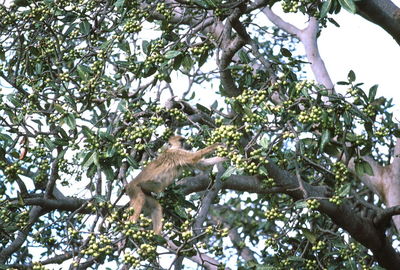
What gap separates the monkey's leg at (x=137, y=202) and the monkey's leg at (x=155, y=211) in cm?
8

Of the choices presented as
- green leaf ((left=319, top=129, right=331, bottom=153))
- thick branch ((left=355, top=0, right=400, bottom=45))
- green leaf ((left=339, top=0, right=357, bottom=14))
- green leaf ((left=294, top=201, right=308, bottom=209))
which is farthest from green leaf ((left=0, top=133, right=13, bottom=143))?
thick branch ((left=355, top=0, right=400, bottom=45))

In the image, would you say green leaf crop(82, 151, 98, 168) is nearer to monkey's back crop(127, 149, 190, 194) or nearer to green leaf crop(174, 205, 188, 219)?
green leaf crop(174, 205, 188, 219)

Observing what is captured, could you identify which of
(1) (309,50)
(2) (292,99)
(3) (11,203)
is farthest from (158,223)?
(1) (309,50)

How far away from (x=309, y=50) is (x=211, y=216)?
13.3 feet

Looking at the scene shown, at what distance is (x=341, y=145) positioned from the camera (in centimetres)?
579

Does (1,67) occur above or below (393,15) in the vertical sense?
above

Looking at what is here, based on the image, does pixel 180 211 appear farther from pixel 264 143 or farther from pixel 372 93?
pixel 372 93

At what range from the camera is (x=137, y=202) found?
6324mm

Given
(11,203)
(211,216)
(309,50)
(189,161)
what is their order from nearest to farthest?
(11,203), (189,161), (309,50), (211,216)

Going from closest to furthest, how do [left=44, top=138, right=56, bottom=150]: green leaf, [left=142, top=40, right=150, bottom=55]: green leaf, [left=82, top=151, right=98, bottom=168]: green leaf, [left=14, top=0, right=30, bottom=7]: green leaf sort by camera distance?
[left=82, top=151, right=98, bottom=168]: green leaf, [left=44, top=138, right=56, bottom=150]: green leaf, [left=142, top=40, right=150, bottom=55]: green leaf, [left=14, top=0, right=30, bottom=7]: green leaf

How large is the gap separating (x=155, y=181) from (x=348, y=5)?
2.42 meters

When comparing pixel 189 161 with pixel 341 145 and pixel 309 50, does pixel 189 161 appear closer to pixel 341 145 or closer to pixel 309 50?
pixel 341 145

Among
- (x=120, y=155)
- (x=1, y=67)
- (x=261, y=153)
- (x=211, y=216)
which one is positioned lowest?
(x=261, y=153)

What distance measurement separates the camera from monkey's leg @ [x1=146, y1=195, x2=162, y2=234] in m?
6.21
